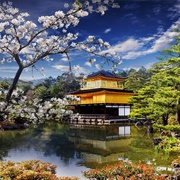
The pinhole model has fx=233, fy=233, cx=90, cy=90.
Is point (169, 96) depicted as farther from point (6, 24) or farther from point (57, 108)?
point (6, 24)

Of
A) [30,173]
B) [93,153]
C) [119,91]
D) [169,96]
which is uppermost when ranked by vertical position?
[119,91]

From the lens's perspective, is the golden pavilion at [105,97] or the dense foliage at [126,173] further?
the golden pavilion at [105,97]

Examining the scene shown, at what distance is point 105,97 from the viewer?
25000mm

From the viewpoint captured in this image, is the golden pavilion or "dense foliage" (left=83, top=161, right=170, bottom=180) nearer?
"dense foliage" (left=83, top=161, right=170, bottom=180)

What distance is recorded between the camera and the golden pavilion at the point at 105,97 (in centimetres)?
2539

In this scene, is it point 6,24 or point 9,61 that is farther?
point 9,61

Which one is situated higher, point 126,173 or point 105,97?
point 105,97

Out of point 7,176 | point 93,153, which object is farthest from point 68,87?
point 7,176

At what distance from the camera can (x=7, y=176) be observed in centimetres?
419

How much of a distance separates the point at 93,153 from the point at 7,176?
237 inches

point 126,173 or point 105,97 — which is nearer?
point 126,173

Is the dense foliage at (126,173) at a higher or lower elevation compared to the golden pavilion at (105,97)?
lower

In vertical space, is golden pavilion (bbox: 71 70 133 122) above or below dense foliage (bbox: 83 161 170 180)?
above

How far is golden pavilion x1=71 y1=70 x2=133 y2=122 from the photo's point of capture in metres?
25.4
